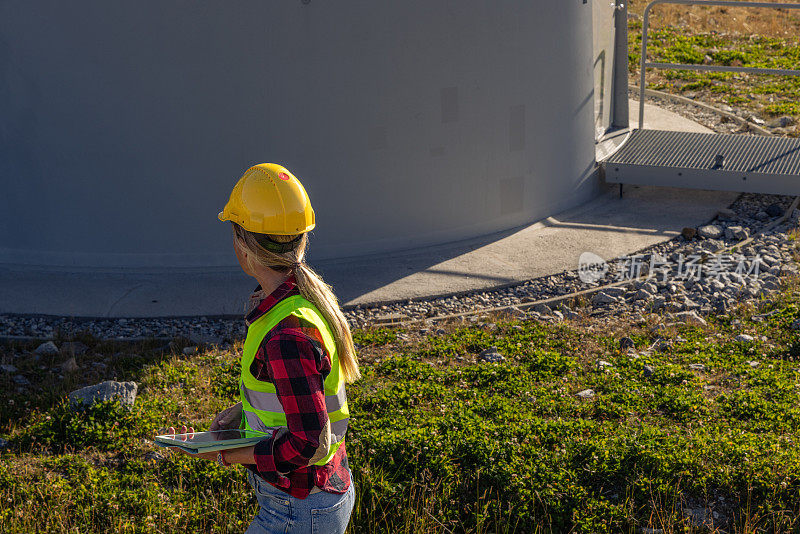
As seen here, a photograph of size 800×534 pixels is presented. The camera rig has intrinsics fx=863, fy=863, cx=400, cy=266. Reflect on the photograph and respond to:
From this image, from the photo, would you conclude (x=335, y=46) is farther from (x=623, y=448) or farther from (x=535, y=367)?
(x=623, y=448)

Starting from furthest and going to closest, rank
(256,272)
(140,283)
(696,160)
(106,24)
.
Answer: (696,160) < (140,283) < (106,24) < (256,272)

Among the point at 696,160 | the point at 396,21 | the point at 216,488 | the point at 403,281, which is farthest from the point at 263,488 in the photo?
the point at 696,160

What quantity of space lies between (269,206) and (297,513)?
97cm

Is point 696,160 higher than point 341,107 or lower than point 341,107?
lower

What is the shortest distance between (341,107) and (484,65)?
141 centimetres

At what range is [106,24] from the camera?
23.4 ft

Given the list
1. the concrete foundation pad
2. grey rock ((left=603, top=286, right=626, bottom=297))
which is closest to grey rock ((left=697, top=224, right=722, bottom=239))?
the concrete foundation pad

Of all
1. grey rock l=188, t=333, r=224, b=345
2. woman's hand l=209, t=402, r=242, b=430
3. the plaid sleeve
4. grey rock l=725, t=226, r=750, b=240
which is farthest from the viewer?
grey rock l=725, t=226, r=750, b=240

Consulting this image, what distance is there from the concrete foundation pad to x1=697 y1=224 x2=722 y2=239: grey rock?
0.70ft

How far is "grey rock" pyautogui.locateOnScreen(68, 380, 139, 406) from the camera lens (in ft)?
17.7

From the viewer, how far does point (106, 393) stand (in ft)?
17.9

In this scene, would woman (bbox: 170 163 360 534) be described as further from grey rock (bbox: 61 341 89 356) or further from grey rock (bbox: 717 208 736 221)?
grey rock (bbox: 717 208 736 221)

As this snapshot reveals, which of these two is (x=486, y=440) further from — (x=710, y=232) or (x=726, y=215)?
(x=726, y=215)

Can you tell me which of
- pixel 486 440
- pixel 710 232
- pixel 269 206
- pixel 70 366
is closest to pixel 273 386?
pixel 269 206
